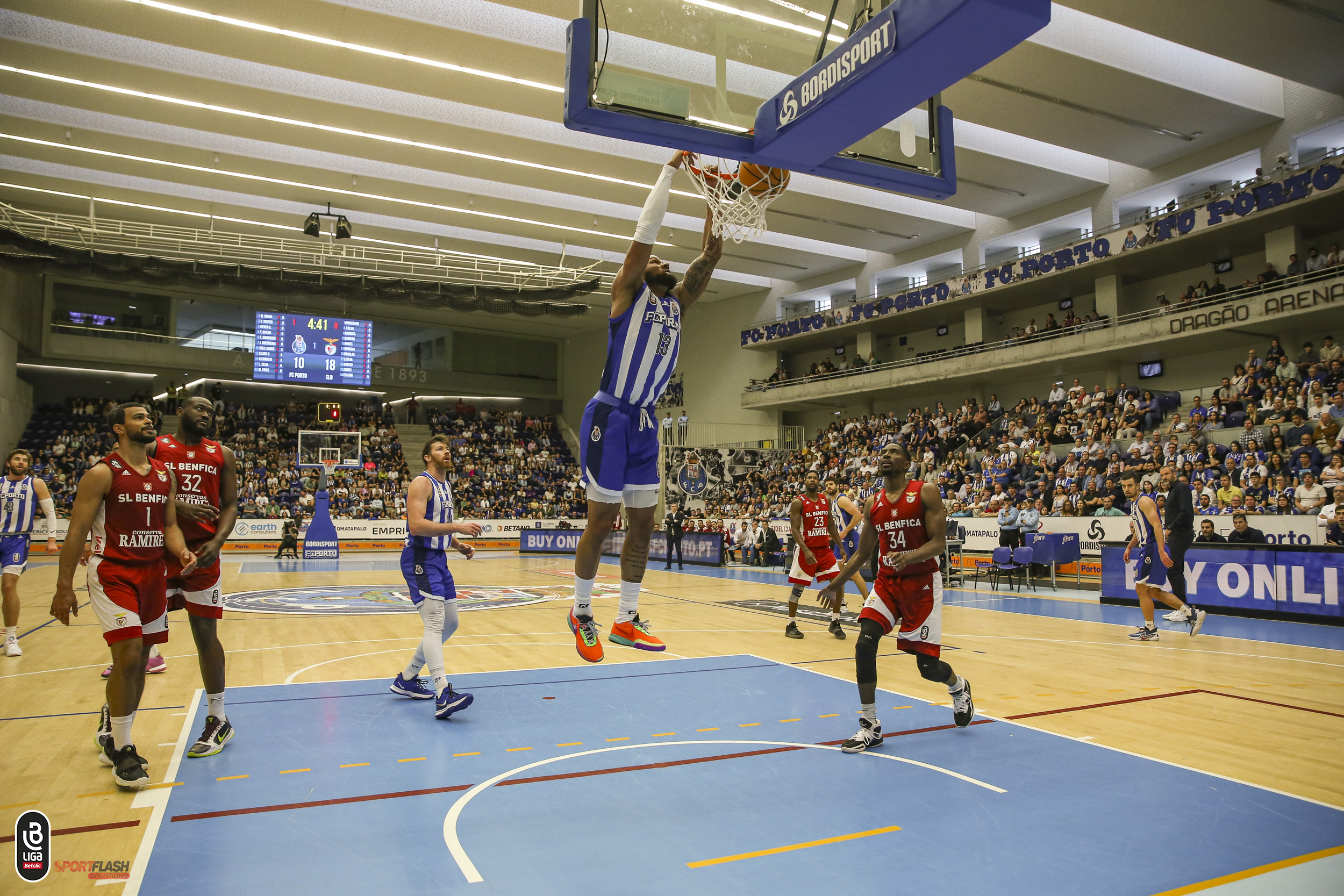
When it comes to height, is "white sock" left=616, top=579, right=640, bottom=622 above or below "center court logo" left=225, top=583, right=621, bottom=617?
above

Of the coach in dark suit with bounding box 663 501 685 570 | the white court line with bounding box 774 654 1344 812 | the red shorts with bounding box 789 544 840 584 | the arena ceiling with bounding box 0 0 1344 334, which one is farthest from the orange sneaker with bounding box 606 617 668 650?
the coach in dark suit with bounding box 663 501 685 570

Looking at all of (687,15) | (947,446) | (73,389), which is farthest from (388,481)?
(687,15)

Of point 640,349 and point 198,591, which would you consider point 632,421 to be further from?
point 198,591

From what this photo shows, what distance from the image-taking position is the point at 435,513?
21.7 feet

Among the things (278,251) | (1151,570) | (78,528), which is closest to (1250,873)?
(78,528)

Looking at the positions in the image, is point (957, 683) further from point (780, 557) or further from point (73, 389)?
point (73, 389)

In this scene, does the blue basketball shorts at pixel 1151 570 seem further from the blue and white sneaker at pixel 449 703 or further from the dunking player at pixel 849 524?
the blue and white sneaker at pixel 449 703

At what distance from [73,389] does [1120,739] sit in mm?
38662

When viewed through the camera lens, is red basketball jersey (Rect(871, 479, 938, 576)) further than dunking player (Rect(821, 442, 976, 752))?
Yes

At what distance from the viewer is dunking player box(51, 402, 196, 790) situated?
4.64 m

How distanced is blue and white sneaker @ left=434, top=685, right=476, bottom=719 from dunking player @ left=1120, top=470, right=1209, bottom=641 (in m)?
8.28

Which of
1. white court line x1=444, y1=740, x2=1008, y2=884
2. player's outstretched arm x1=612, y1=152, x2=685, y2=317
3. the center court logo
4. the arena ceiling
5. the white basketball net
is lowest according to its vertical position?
the center court logo

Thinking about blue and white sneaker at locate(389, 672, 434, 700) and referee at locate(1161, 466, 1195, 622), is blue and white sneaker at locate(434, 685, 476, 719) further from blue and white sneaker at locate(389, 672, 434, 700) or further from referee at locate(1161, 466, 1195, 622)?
referee at locate(1161, 466, 1195, 622)

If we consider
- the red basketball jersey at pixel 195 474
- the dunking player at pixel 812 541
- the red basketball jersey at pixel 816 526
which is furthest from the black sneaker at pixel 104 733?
the red basketball jersey at pixel 816 526
